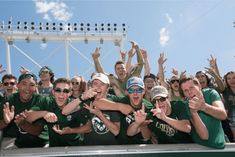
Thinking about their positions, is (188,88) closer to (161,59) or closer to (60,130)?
(60,130)

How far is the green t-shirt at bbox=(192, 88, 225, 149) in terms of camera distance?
114 inches

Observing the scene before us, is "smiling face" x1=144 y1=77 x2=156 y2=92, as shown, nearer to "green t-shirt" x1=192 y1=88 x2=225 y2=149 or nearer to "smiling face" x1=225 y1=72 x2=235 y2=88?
"smiling face" x1=225 y1=72 x2=235 y2=88

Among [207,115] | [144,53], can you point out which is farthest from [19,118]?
[144,53]

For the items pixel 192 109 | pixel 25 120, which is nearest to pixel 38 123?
pixel 25 120

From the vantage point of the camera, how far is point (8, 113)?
340cm

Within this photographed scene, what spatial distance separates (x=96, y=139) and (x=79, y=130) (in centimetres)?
22

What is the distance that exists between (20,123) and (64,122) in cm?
46

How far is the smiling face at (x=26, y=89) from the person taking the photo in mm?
3675

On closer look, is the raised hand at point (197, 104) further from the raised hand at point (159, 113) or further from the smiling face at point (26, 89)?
the smiling face at point (26, 89)

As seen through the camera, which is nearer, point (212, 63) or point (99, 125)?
point (99, 125)

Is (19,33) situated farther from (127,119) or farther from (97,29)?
(127,119)

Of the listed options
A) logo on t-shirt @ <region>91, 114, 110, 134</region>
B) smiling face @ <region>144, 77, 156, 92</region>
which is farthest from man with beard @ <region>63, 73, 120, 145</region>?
smiling face @ <region>144, 77, 156, 92</region>

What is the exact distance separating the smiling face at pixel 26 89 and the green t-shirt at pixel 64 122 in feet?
0.76

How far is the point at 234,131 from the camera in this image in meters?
4.49
